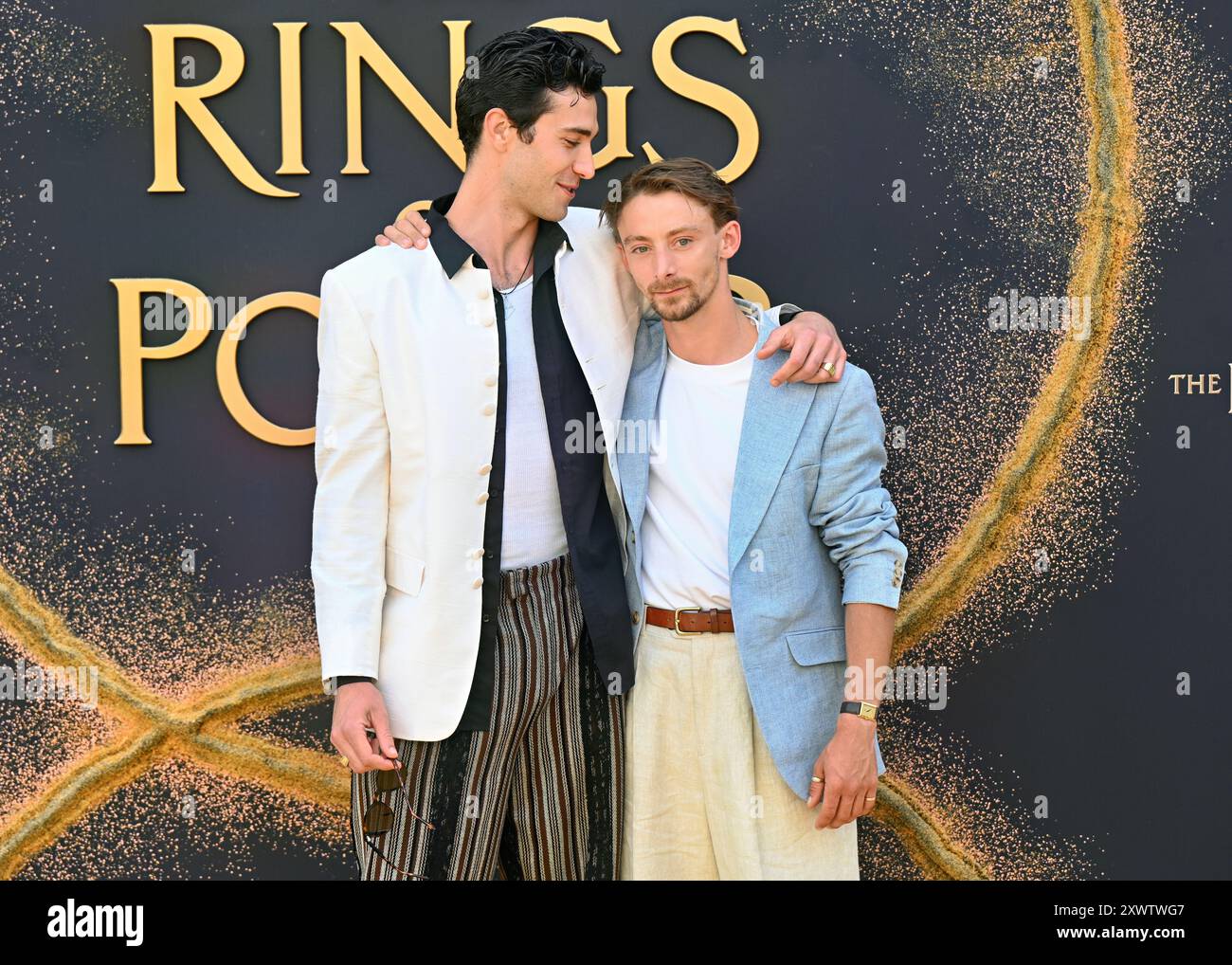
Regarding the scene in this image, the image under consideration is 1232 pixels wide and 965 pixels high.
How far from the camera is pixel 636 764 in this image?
258 centimetres

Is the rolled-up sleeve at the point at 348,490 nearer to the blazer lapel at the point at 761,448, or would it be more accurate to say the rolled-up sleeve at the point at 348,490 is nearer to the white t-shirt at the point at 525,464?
the white t-shirt at the point at 525,464

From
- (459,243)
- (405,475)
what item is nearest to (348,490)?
(405,475)

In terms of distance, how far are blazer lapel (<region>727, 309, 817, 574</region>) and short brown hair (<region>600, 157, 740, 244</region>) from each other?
1.22 ft

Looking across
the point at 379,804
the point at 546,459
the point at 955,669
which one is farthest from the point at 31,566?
the point at 955,669

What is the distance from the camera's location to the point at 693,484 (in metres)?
2.54

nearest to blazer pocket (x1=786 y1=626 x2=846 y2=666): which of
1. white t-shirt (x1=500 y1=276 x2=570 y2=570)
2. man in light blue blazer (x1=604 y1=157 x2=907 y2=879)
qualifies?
man in light blue blazer (x1=604 y1=157 x2=907 y2=879)

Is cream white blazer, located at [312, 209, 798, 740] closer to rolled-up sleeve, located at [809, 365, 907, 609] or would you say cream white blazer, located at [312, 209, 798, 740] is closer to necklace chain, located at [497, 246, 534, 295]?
necklace chain, located at [497, 246, 534, 295]

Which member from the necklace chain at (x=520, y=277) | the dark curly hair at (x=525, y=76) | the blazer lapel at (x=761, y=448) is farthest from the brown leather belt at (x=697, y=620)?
the dark curly hair at (x=525, y=76)

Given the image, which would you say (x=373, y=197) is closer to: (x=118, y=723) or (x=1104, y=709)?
(x=118, y=723)

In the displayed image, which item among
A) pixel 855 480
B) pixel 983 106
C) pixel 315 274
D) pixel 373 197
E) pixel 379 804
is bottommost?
pixel 379 804

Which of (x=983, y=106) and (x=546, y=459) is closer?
(x=546, y=459)

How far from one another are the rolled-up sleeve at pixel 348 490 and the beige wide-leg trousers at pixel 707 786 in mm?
591

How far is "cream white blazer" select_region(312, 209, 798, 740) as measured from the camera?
8.05 ft

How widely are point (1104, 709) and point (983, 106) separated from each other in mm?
1629
